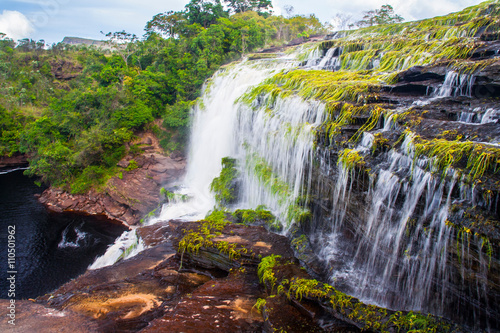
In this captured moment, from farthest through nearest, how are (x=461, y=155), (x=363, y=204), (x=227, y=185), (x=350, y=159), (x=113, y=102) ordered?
(x=113, y=102) → (x=227, y=185) → (x=350, y=159) → (x=363, y=204) → (x=461, y=155)

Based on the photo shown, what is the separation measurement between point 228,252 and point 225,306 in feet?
7.64

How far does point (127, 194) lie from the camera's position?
21.5m

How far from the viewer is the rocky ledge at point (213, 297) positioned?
6930 mm

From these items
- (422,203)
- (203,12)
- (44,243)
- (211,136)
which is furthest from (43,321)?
(203,12)

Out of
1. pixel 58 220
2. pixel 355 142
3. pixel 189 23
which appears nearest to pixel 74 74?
pixel 189 23

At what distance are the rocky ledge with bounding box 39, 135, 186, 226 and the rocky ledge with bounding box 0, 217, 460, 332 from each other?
936 cm

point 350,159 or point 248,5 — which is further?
point 248,5

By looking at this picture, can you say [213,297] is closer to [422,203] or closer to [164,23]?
[422,203]

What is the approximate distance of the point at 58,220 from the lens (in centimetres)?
2005

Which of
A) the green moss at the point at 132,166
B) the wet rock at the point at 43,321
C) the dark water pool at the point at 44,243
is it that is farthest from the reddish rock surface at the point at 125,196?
the wet rock at the point at 43,321

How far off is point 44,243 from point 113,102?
13693mm

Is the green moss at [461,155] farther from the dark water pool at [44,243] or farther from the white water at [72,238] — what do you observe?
the white water at [72,238]

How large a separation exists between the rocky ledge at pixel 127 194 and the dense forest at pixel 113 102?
33.9 inches

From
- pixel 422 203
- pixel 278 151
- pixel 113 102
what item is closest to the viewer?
pixel 422 203
